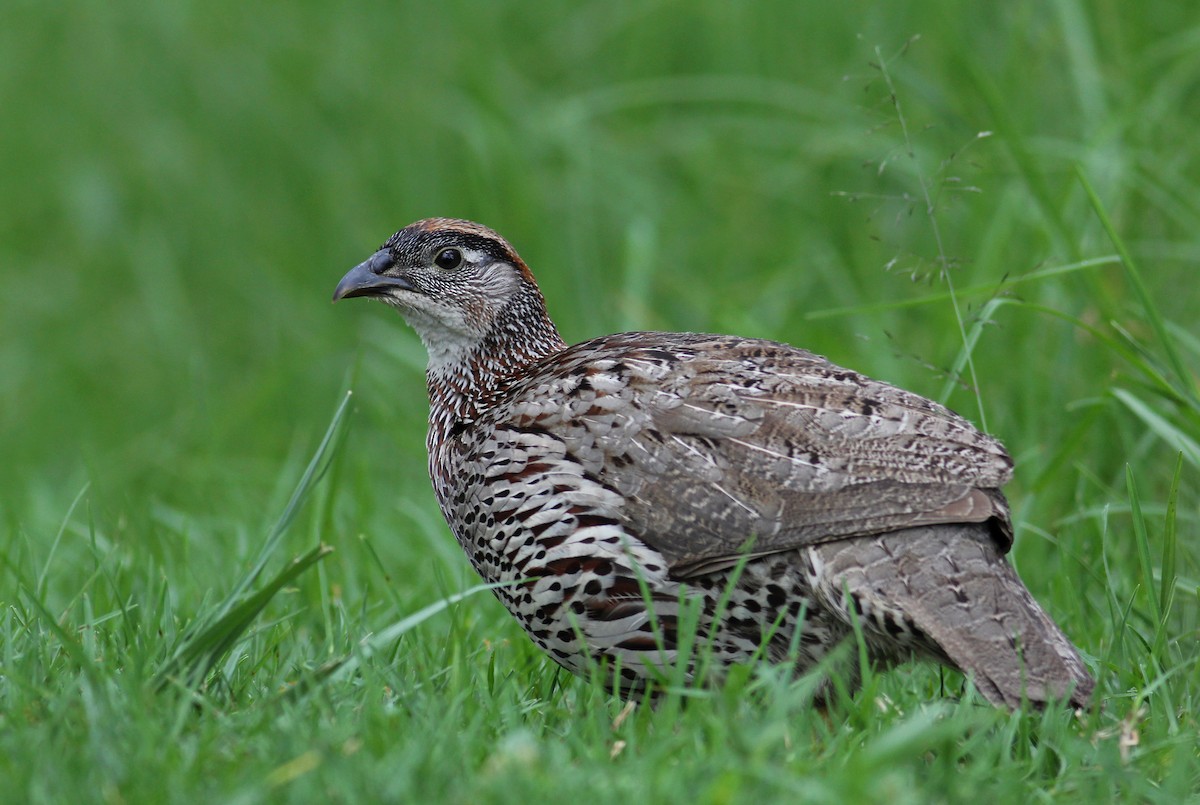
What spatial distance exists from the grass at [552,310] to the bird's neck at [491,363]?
31cm

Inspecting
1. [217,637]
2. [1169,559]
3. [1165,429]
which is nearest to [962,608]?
[1169,559]

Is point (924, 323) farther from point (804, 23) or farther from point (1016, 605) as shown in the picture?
point (1016, 605)

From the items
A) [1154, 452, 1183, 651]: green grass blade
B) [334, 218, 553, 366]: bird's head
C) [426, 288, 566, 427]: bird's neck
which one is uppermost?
[334, 218, 553, 366]: bird's head

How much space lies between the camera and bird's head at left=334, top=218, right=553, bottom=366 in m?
4.40

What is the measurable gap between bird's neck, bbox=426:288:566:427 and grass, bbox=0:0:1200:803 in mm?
312

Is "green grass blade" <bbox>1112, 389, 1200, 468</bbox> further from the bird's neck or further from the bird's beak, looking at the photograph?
the bird's beak

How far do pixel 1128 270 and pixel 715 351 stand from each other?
120 cm

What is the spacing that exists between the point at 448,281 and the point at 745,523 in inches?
54.2

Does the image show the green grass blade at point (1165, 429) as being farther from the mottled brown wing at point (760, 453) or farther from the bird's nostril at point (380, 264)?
the bird's nostril at point (380, 264)

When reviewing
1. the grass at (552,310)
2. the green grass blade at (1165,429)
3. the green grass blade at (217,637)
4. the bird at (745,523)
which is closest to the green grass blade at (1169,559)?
the grass at (552,310)

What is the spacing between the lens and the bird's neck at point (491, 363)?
429 cm

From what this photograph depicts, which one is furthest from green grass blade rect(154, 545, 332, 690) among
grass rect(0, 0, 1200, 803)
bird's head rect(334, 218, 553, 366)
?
bird's head rect(334, 218, 553, 366)

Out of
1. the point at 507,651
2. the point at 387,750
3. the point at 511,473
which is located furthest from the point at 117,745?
the point at 507,651

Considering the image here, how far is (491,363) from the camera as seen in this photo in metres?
4.38
